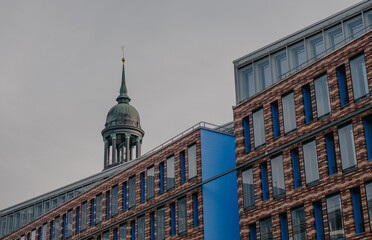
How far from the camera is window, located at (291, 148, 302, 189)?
1727 inches

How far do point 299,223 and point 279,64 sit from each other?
513 inches

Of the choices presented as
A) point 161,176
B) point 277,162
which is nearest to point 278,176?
point 277,162

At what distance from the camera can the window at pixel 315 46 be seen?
4891 centimetres

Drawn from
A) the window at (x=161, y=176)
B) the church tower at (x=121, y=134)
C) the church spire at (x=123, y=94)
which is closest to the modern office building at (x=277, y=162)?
the window at (x=161, y=176)

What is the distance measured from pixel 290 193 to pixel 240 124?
25.4 feet

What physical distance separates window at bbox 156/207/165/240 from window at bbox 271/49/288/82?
1385cm

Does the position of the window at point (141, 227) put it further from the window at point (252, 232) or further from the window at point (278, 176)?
the window at point (278, 176)

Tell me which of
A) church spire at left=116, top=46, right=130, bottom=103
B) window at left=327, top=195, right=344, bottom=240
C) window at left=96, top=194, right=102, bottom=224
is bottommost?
window at left=327, top=195, right=344, bottom=240

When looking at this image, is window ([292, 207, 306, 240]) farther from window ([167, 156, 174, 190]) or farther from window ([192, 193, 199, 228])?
window ([167, 156, 174, 190])

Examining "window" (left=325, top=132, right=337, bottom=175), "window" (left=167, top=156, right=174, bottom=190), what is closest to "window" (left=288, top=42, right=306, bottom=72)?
"window" (left=325, top=132, right=337, bottom=175)

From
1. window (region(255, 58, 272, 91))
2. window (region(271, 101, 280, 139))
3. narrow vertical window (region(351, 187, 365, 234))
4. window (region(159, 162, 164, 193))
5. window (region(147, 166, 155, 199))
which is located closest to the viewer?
narrow vertical window (region(351, 187, 365, 234))

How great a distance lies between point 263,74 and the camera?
51562 millimetres

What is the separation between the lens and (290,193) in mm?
43938

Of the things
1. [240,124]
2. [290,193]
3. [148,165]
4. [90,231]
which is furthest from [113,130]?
[290,193]
